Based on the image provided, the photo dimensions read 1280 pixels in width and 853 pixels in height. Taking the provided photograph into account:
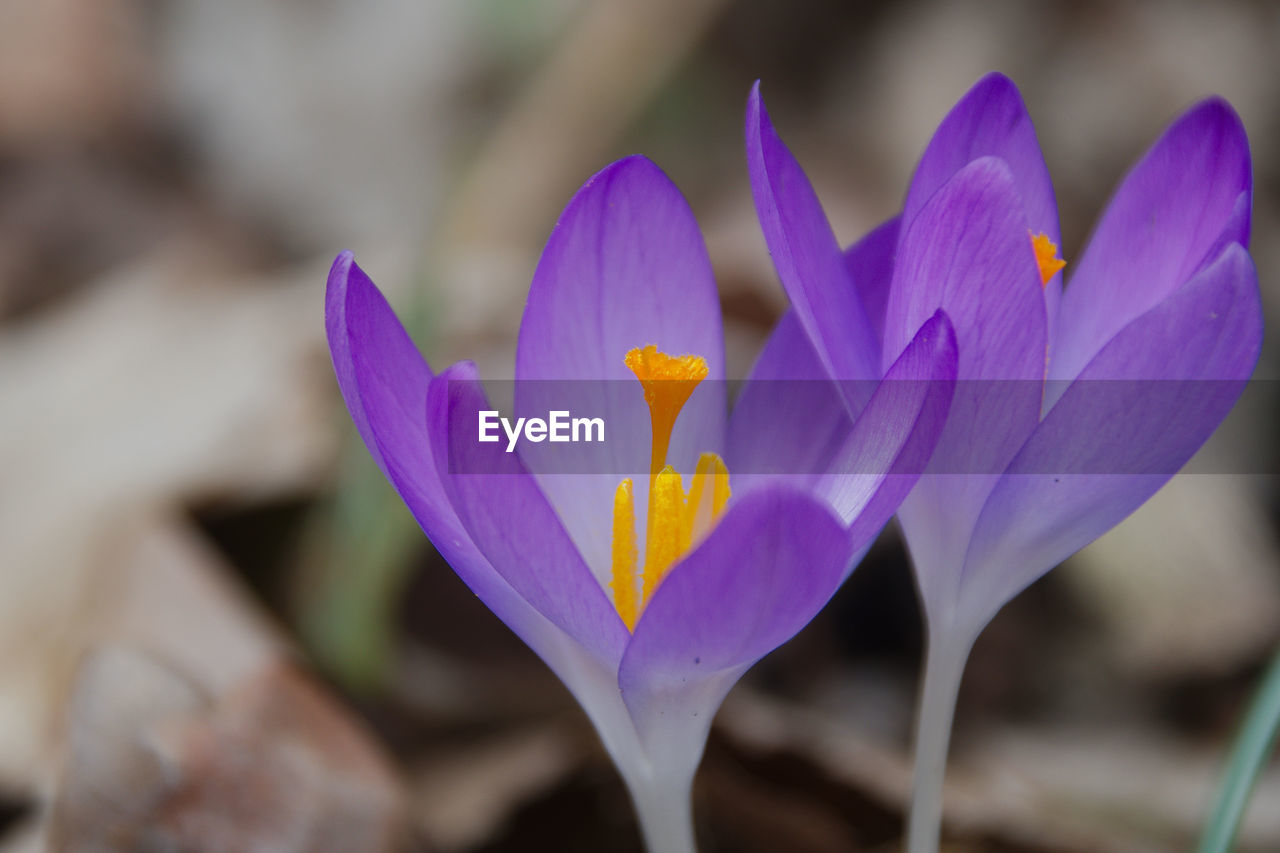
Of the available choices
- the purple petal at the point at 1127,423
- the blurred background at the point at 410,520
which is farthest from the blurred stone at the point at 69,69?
the purple petal at the point at 1127,423

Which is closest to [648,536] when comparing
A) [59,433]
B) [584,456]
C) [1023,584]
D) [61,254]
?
[584,456]

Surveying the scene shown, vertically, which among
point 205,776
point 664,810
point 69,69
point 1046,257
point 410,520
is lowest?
point 664,810

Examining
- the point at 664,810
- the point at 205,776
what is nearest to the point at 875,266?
the point at 664,810

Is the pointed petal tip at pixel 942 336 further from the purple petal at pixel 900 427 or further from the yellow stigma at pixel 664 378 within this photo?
the yellow stigma at pixel 664 378

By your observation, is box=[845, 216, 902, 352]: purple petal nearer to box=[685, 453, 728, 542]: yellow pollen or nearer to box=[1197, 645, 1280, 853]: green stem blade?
box=[685, 453, 728, 542]: yellow pollen

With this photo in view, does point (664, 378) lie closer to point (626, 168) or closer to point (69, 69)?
point (626, 168)

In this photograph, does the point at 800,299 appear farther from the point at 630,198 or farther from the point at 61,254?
the point at 61,254
